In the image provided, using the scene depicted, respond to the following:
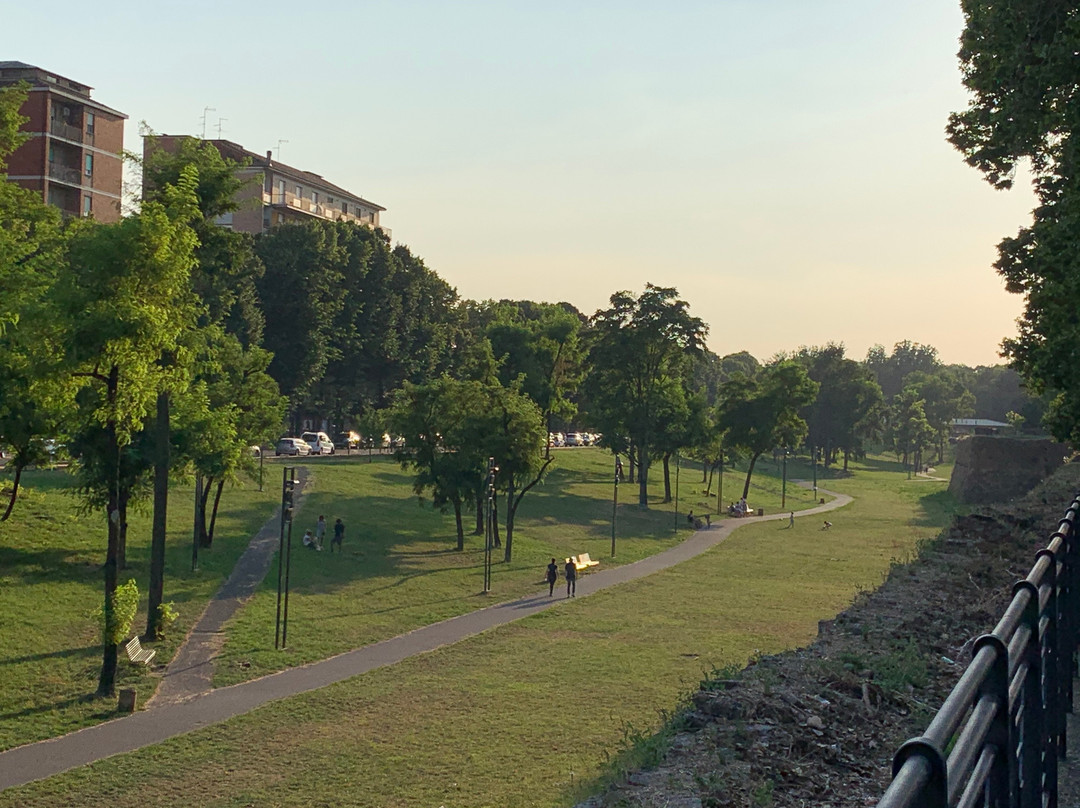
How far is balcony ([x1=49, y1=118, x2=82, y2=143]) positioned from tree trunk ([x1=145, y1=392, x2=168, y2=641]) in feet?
159

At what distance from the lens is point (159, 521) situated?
2869 cm

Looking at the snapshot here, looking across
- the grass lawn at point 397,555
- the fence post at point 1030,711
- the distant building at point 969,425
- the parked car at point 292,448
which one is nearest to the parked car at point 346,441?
the parked car at point 292,448

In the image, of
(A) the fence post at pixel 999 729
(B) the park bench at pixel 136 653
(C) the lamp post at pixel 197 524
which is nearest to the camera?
(A) the fence post at pixel 999 729

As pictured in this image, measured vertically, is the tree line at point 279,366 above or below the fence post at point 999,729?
above

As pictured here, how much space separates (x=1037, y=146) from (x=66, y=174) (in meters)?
66.5

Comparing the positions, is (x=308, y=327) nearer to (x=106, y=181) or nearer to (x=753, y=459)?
(x=106, y=181)

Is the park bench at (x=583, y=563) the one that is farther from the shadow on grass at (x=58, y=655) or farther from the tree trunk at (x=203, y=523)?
the shadow on grass at (x=58, y=655)

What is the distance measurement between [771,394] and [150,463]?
2314 inches

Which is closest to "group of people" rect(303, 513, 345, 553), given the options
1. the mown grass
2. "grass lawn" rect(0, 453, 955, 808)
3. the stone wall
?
the mown grass

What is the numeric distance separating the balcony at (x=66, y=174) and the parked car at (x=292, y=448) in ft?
75.8

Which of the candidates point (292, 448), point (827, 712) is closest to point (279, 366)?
point (292, 448)

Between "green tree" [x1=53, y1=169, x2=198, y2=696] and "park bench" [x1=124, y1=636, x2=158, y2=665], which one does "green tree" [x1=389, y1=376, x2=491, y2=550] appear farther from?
"green tree" [x1=53, y1=169, x2=198, y2=696]

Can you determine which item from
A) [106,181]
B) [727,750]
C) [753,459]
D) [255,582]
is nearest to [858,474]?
[753,459]

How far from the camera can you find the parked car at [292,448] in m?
71.4
